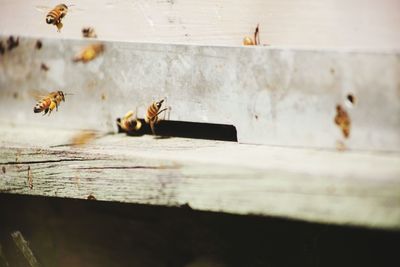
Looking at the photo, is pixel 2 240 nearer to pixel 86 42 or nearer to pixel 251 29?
pixel 86 42

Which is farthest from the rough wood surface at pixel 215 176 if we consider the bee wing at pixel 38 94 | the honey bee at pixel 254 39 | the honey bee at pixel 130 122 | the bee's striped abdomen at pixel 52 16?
the bee's striped abdomen at pixel 52 16


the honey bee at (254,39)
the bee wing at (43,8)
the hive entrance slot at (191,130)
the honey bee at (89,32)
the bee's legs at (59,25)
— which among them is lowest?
the hive entrance slot at (191,130)

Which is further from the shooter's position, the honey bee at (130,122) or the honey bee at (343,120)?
the honey bee at (130,122)

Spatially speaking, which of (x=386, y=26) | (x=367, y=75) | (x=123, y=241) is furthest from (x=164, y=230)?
(x=386, y=26)

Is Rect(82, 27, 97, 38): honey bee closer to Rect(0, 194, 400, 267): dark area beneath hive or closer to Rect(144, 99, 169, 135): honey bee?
Rect(144, 99, 169, 135): honey bee

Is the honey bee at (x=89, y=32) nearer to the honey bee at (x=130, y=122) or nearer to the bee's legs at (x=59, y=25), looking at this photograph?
the bee's legs at (x=59, y=25)

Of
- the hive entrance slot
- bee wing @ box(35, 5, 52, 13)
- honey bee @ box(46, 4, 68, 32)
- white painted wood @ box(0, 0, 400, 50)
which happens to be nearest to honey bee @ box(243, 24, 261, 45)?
white painted wood @ box(0, 0, 400, 50)
